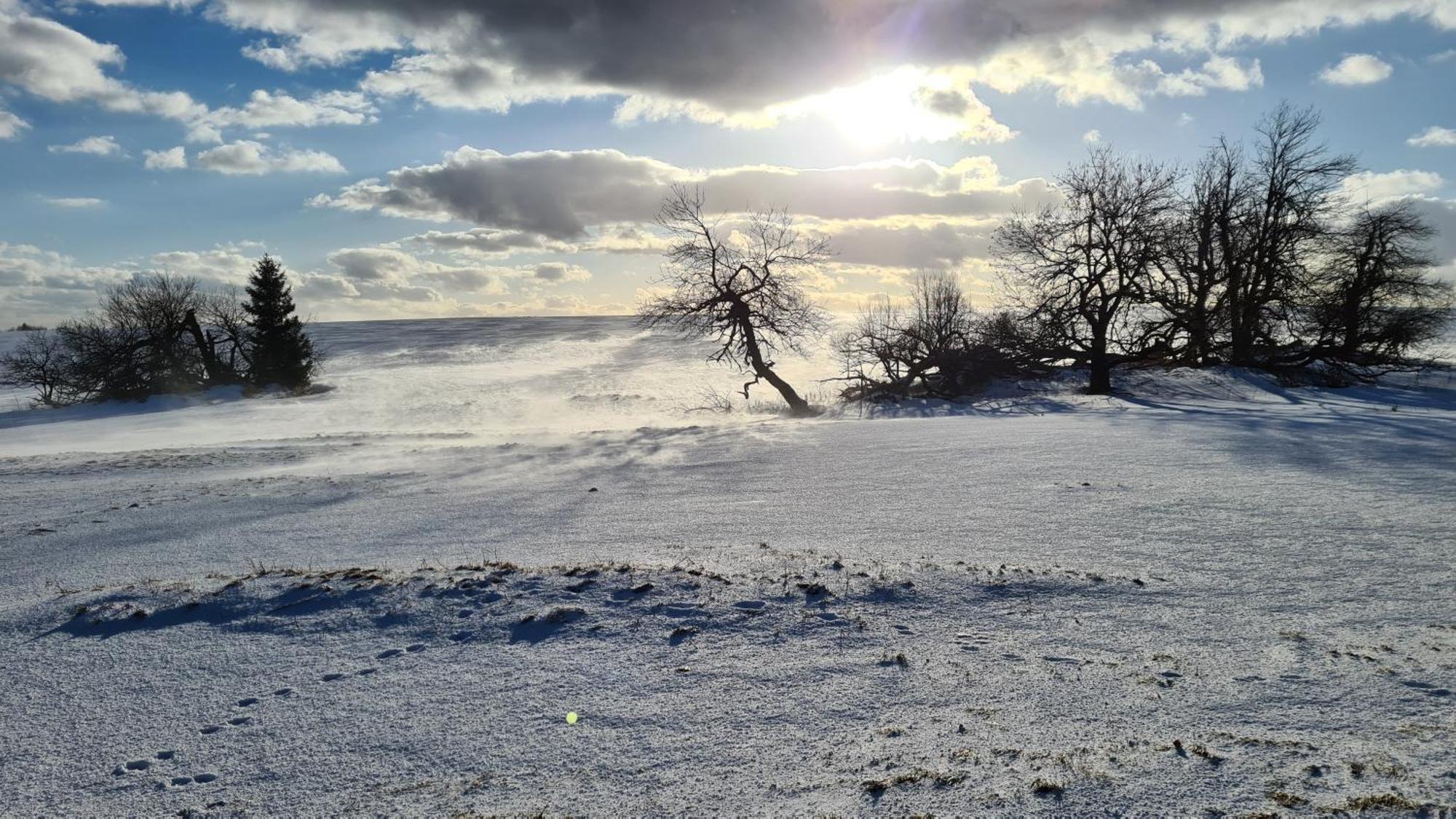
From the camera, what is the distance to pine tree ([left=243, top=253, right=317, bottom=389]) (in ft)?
131

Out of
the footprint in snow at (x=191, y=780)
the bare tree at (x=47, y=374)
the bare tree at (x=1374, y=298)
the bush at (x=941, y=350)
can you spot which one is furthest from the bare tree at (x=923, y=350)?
the bare tree at (x=47, y=374)

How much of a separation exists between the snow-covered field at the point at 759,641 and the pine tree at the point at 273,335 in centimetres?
3162

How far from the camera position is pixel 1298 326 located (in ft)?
93.7

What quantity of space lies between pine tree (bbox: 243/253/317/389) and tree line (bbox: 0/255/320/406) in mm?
37

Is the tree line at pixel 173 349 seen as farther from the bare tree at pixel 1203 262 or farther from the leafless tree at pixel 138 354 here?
the bare tree at pixel 1203 262

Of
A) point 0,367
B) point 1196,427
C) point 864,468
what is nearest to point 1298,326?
point 1196,427

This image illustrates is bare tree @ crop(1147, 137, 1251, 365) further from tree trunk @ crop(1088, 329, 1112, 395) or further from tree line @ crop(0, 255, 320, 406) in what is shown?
tree line @ crop(0, 255, 320, 406)

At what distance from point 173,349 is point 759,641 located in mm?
42867

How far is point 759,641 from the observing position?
16.2ft

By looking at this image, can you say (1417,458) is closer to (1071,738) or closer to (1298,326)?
(1071,738)

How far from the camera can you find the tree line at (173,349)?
36.8 m

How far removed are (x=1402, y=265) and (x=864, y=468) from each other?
94.6 ft

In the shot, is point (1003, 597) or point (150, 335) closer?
point (1003, 597)

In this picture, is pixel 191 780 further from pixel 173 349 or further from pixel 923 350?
pixel 173 349
